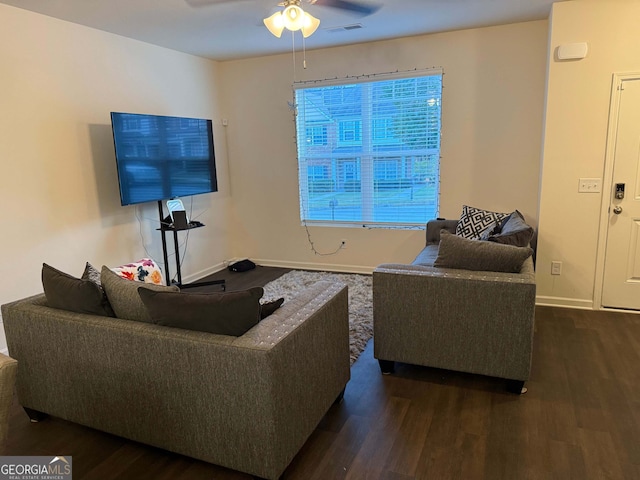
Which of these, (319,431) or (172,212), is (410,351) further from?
(172,212)

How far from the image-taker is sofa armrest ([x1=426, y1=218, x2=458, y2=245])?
4262 mm

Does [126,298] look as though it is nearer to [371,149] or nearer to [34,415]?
[34,415]

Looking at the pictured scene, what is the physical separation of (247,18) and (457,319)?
2.91 m

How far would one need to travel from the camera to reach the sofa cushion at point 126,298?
2.08 m

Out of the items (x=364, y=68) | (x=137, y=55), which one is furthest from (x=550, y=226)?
(x=137, y=55)

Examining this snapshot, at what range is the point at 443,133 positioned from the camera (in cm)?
462

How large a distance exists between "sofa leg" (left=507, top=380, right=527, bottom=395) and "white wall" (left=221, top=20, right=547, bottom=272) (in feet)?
7.56

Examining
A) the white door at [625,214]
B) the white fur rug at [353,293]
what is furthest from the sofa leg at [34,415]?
the white door at [625,214]

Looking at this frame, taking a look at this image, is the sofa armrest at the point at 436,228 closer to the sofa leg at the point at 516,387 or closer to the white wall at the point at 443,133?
the white wall at the point at 443,133

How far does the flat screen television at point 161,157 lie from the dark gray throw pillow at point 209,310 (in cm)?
230

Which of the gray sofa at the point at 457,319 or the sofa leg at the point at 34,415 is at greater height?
the gray sofa at the point at 457,319

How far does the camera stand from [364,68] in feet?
15.8

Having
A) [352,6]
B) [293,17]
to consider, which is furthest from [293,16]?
[352,6]

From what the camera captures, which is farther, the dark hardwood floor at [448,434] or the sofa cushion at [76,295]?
the sofa cushion at [76,295]
